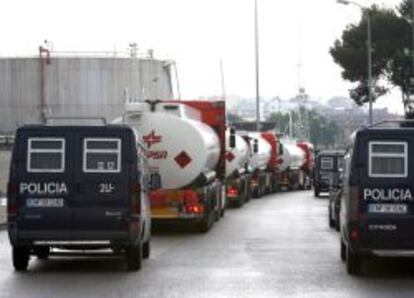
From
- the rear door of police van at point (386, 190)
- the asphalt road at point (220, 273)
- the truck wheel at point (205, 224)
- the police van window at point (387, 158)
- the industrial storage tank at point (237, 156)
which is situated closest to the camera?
the asphalt road at point (220, 273)

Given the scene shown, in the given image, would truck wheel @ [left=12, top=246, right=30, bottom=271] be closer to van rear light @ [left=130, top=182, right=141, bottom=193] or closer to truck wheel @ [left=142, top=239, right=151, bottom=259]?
van rear light @ [left=130, top=182, right=141, bottom=193]

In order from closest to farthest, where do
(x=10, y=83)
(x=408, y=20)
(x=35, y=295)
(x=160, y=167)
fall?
(x=35, y=295) → (x=160, y=167) → (x=408, y=20) → (x=10, y=83)

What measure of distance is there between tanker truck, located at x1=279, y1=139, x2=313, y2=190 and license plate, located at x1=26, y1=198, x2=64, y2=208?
51448 millimetres

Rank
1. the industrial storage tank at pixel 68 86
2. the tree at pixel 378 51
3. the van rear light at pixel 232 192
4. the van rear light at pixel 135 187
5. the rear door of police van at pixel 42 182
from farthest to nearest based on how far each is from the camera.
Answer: the industrial storage tank at pixel 68 86
the tree at pixel 378 51
the van rear light at pixel 232 192
the van rear light at pixel 135 187
the rear door of police van at pixel 42 182

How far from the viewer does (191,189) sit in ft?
93.6

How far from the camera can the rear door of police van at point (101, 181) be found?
17781mm

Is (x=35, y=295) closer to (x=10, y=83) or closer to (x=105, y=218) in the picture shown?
(x=105, y=218)

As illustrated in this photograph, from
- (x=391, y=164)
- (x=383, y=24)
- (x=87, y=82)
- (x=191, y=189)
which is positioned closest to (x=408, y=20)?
(x=383, y=24)

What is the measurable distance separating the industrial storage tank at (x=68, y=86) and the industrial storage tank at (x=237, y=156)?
40.4m

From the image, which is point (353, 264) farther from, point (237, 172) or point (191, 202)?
point (237, 172)

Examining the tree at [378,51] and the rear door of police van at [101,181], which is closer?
the rear door of police van at [101,181]

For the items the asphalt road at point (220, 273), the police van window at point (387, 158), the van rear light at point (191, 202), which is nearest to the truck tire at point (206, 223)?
the van rear light at point (191, 202)

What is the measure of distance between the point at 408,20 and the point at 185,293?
52.9 meters

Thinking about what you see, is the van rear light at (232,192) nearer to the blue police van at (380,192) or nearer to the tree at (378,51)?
the tree at (378,51)
